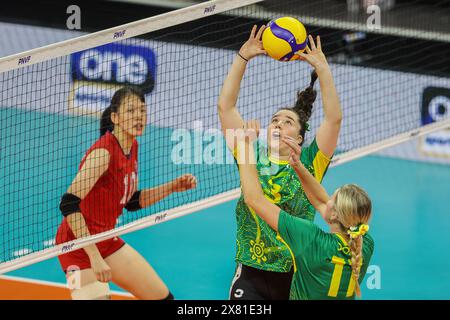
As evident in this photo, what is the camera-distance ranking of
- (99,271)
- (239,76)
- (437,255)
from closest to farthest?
(239,76) → (99,271) → (437,255)

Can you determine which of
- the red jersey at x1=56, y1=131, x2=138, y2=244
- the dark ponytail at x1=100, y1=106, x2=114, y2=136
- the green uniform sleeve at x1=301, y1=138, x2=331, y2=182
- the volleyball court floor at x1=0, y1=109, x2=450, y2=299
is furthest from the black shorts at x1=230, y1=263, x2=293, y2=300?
the volleyball court floor at x1=0, y1=109, x2=450, y2=299

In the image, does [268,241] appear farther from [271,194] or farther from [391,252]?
[391,252]

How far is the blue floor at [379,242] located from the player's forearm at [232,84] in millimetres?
3025

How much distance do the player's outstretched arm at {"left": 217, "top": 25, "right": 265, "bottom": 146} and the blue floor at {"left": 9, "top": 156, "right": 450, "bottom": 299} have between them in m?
2.98

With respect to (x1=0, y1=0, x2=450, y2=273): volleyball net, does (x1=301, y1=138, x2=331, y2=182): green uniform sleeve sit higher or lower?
lower

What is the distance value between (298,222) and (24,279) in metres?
4.61

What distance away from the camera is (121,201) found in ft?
24.7

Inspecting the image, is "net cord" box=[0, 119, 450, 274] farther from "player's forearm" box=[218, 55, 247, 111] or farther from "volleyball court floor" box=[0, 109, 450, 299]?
"volleyball court floor" box=[0, 109, 450, 299]

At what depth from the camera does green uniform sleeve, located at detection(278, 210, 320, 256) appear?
555 centimetres

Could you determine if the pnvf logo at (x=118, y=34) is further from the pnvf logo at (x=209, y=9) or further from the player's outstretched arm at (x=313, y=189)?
the player's outstretched arm at (x=313, y=189)

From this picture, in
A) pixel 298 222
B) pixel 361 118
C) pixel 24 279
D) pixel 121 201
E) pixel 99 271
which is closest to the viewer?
pixel 298 222

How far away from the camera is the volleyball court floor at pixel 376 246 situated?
9.45m

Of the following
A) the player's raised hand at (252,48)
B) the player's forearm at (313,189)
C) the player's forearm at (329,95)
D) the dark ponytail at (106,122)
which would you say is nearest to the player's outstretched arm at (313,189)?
the player's forearm at (313,189)

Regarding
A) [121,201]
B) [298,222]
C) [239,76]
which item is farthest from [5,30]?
[298,222]
